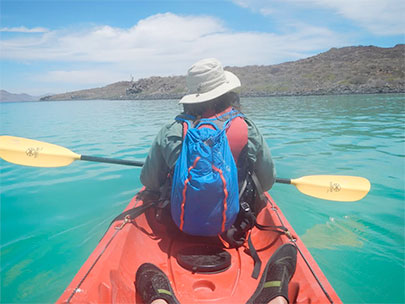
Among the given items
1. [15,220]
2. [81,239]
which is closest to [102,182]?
[15,220]

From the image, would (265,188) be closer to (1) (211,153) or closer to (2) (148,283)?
(1) (211,153)

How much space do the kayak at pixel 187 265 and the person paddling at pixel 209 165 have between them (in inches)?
5.9

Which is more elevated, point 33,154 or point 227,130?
point 227,130

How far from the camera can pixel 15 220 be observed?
14.5 feet

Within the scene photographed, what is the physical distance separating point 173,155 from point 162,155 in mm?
249

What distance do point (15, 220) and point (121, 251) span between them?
322 centimetres

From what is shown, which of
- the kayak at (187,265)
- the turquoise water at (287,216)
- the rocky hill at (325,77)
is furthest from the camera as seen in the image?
the rocky hill at (325,77)

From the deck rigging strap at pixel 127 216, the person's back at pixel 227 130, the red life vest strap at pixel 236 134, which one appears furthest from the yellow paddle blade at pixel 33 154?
the red life vest strap at pixel 236 134

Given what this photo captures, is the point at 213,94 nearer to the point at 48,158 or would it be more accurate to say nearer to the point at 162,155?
the point at 162,155

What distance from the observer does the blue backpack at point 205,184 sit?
203 cm

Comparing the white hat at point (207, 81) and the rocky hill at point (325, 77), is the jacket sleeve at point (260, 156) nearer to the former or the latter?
the white hat at point (207, 81)

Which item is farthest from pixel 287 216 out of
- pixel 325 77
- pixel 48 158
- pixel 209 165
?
pixel 325 77

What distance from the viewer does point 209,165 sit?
2.03m

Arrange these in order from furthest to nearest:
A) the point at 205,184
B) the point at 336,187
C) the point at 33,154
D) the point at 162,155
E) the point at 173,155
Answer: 1. the point at 33,154
2. the point at 336,187
3. the point at 162,155
4. the point at 173,155
5. the point at 205,184
